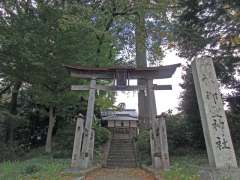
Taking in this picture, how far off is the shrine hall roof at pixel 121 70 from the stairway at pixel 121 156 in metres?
4.68

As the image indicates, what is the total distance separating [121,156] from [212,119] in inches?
405

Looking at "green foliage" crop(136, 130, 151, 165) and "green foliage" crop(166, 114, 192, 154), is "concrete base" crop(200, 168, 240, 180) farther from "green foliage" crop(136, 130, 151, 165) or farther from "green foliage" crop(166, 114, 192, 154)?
"green foliage" crop(166, 114, 192, 154)

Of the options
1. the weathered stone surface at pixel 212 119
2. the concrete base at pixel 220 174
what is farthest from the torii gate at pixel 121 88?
the concrete base at pixel 220 174

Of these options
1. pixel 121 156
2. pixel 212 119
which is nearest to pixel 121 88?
pixel 121 156

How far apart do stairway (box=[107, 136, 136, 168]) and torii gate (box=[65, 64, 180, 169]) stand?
2664 mm

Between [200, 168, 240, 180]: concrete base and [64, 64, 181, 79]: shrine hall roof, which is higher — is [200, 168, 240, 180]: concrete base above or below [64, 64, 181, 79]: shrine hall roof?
below

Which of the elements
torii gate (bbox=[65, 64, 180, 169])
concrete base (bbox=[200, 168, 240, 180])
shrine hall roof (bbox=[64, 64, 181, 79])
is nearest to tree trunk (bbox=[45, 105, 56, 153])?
torii gate (bbox=[65, 64, 180, 169])

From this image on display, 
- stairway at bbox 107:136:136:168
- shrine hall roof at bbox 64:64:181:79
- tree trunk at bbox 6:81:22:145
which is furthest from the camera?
tree trunk at bbox 6:81:22:145

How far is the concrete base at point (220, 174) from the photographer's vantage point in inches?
235

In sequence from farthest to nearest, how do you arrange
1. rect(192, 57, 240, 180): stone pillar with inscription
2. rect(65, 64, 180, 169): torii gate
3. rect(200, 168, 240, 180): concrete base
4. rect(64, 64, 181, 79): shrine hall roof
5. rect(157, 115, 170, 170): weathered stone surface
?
rect(64, 64, 181, 79): shrine hall roof, rect(65, 64, 180, 169): torii gate, rect(157, 115, 170, 170): weathered stone surface, rect(192, 57, 240, 180): stone pillar with inscription, rect(200, 168, 240, 180): concrete base

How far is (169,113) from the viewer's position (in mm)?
17188

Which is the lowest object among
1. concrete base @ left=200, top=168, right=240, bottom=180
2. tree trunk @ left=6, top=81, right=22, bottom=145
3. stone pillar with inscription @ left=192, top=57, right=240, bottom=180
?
concrete base @ left=200, top=168, right=240, bottom=180

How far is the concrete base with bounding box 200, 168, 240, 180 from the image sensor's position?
5.96 meters

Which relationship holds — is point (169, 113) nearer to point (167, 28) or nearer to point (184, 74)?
point (184, 74)
